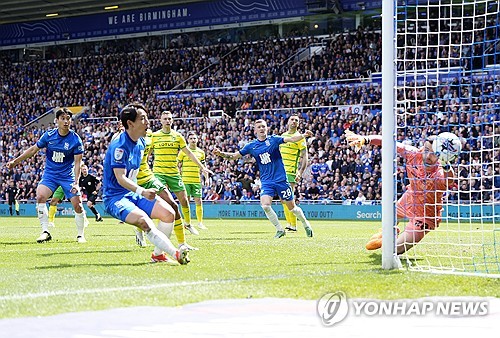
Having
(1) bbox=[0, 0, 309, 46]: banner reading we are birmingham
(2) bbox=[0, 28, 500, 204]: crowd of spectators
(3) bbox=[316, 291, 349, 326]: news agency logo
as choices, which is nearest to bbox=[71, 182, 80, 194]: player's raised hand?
(3) bbox=[316, 291, 349, 326]: news agency logo

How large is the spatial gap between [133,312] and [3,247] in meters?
8.72

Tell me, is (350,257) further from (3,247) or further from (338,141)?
(338,141)

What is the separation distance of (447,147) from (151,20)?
129ft

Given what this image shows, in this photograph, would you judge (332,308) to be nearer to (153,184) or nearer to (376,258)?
(376,258)

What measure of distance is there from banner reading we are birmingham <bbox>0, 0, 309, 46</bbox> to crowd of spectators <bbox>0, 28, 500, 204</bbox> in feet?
5.68

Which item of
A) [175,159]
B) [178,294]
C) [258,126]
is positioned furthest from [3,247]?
[178,294]

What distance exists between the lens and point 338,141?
35562 millimetres

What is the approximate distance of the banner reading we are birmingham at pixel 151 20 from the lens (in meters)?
43.8

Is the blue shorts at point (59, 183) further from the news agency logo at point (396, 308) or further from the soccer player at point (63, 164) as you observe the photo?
the news agency logo at point (396, 308)

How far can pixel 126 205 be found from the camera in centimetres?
1017

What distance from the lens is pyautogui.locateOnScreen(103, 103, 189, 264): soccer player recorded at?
396 inches

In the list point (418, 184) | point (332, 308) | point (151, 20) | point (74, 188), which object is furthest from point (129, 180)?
point (151, 20)

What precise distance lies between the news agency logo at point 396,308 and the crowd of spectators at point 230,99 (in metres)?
19.0

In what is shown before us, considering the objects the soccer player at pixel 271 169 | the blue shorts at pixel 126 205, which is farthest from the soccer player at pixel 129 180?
the soccer player at pixel 271 169
